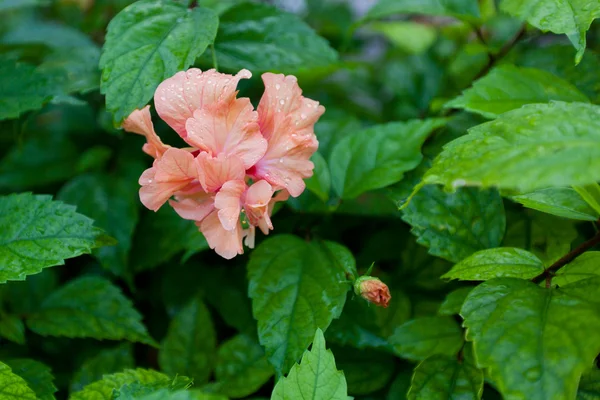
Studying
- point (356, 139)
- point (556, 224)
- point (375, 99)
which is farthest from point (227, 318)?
point (375, 99)

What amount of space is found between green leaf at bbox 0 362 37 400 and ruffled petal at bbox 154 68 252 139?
1.55ft

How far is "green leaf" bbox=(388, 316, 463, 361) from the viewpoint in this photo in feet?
3.26

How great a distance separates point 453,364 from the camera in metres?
0.96

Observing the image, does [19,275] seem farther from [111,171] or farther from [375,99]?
[375,99]

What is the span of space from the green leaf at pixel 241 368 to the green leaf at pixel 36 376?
30 centimetres

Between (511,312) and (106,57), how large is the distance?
2.62 ft

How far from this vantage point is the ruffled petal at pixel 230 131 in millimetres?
875

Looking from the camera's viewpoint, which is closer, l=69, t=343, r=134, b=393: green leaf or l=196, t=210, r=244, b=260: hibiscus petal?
l=196, t=210, r=244, b=260: hibiscus petal

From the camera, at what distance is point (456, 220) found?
103 centimetres

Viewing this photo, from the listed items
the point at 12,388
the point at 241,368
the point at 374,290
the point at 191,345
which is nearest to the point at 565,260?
the point at 374,290

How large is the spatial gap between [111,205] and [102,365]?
37 centimetres

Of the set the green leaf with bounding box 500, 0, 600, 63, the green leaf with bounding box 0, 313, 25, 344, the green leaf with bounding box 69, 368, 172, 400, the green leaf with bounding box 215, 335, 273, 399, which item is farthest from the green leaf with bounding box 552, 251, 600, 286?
the green leaf with bounding box 0, 313, 25, 344

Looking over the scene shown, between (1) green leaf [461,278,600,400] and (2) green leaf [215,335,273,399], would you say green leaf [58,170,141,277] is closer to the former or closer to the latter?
(2) green leaf [215,335,273,399]

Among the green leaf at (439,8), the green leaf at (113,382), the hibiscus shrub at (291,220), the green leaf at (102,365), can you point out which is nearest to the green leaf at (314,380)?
the hibiscus shrub at (291,220)
